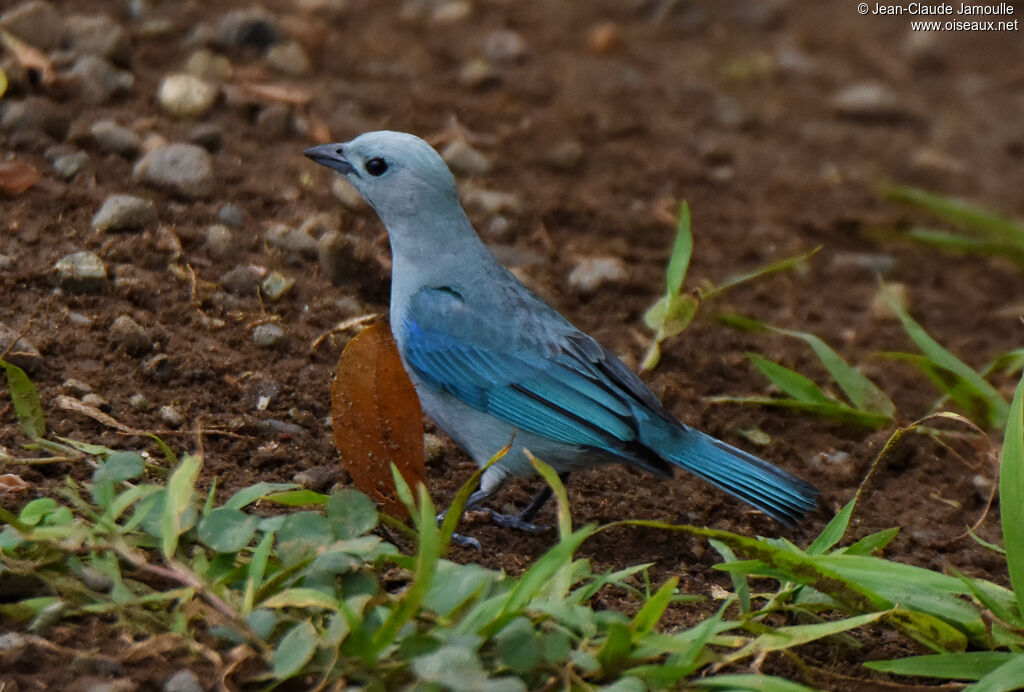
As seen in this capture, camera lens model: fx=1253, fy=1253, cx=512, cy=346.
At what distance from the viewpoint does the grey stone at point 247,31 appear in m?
6.14

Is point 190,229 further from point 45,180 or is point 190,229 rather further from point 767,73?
point 767,73

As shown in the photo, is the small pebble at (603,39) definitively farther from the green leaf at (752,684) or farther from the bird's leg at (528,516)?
the green leaf at (752,684)

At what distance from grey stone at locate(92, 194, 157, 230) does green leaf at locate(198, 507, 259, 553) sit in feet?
6.15

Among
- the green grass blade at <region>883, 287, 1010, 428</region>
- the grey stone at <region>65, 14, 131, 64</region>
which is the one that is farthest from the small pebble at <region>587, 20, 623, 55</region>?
the green grass blade at <region>883, 287, 1010, 428</region>

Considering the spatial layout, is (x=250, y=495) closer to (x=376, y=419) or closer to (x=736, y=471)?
(x=376, y=419)

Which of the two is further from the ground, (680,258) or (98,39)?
(98,39)

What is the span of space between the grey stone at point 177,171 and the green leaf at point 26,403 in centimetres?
152

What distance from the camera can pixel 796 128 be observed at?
7156 mm

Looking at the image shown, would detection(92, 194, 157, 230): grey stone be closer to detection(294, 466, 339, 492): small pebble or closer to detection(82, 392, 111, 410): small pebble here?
detection(82, 392, 111, 410): small pebble

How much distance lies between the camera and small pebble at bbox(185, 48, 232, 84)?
18.9 feet

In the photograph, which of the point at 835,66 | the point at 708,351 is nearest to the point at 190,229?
the point at 708,351

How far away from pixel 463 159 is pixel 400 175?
135cm

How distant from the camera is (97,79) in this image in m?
5.40

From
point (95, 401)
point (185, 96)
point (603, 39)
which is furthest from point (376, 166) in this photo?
point (603, 39)
